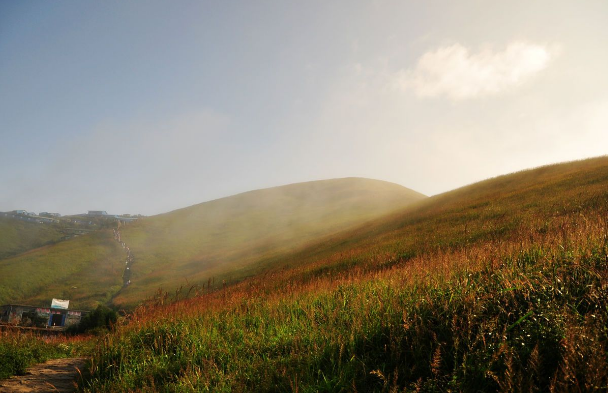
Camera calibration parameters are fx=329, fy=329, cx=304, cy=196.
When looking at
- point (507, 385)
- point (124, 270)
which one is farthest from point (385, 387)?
point (124, 270)

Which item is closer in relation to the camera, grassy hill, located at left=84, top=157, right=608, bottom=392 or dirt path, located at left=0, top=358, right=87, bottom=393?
grassy hill, located at left=84, top=157, right=608, bottom=392

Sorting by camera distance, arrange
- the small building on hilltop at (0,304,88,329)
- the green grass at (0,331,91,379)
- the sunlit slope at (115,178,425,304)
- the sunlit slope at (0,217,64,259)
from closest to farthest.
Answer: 1. the green grass at (0,331,91,379)
2. the small building on hilltop at (0,304,88,329)
3. the sunlit slope at (115,178,425,304)
4. the sunlit slope at (0,217,64,259)

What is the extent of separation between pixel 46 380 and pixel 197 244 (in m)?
84.4

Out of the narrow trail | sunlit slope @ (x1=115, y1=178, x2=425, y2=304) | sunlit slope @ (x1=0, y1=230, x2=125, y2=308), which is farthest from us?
the narrow trail

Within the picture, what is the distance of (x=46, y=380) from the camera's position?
8.57m

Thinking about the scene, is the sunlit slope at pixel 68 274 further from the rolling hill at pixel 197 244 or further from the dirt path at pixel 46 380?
the dirt path at pixel 46 380

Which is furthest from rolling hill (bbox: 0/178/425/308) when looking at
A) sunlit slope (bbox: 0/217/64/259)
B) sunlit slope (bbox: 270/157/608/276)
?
sunlit slope (bbox: 0/217/64/259)

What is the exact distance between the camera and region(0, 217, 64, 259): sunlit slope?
11656cm

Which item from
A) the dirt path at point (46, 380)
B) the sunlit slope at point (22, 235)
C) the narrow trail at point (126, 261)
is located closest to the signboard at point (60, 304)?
the narrow trail at point (126, 261)

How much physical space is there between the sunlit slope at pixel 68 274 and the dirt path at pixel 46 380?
5489 centimetres

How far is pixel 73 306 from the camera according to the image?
56906mm

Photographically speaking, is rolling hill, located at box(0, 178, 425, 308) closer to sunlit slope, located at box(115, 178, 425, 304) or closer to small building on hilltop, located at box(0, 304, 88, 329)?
sunlit slope, located at box(115, 178, 425, 304)

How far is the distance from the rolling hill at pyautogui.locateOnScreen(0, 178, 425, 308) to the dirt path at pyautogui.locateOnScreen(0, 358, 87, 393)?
3224 cm

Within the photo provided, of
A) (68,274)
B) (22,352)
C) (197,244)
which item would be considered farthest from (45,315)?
(197,244)
